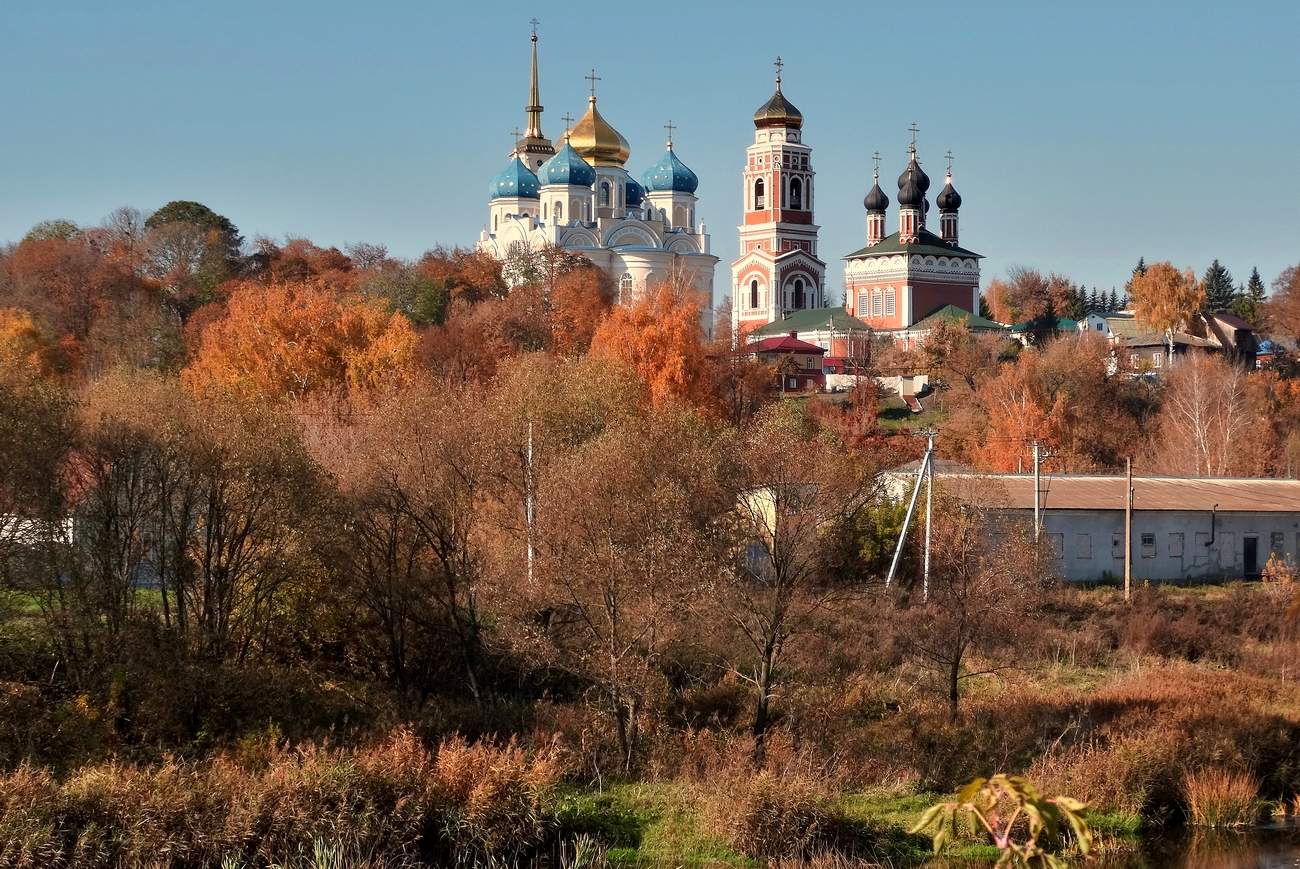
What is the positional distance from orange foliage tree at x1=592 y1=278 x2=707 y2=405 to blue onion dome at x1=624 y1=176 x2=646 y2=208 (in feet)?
113

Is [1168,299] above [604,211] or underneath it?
underneath

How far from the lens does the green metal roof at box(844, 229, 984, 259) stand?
6700 centimetres

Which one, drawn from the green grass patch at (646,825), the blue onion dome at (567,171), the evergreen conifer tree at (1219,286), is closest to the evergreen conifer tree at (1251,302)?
the evergreen conifer tree at (1219,286)

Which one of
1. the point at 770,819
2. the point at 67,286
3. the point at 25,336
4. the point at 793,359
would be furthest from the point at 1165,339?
the point at 770,819

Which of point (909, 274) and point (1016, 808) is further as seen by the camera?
point (909, 274)

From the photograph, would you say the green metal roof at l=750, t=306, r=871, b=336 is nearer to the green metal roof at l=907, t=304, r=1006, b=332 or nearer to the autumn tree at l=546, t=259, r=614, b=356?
the green metal roof at l=907, t=304, r=1006, b=332

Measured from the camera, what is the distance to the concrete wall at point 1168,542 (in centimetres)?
2945

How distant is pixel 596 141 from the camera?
228 ft

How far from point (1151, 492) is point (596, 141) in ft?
140

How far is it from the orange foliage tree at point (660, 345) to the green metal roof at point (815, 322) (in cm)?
2908

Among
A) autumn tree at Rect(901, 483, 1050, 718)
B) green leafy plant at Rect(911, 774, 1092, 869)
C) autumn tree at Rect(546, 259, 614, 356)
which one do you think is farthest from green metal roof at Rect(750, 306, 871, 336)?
green leafy plant at Rect(911, 774, 1092, 869)

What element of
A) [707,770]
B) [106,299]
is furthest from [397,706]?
[106,299]

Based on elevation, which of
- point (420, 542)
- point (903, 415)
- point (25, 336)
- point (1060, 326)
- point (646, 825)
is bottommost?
point (646, 825)

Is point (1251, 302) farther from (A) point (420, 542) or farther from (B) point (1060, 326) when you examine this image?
(A) point (420, 542)
